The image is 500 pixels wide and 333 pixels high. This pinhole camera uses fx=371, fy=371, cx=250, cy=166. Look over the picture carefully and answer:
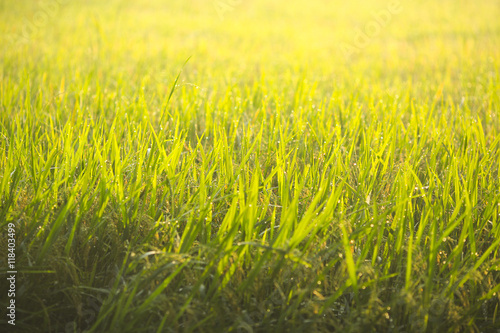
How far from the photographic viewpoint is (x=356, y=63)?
15.6 feet

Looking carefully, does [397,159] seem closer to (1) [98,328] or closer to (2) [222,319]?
(2) [222,319]

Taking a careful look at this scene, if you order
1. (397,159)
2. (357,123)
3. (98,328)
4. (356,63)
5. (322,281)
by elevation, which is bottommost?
(98,328)

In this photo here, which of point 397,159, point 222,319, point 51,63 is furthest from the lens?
point 51,63

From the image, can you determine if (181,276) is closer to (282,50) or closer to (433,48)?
(282,50)

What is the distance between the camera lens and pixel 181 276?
44.9 inches

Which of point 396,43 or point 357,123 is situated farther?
point 396,43

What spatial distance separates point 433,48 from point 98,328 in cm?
613

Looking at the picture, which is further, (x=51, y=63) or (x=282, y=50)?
(x=282, y=50)

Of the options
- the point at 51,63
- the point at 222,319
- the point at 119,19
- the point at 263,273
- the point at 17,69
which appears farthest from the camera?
the point at 119,19

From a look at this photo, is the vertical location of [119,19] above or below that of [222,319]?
above

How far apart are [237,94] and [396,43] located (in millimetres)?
4603

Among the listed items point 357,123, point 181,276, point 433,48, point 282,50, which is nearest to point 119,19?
point 282,50

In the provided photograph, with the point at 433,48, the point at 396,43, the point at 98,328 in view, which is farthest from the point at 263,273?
the point at 396,43

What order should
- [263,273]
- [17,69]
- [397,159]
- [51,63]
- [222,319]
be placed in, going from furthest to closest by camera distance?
[51,63], [17,69], [397,159], [263,273], [222,319]
